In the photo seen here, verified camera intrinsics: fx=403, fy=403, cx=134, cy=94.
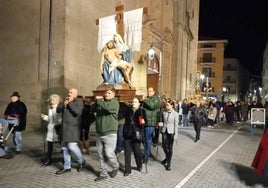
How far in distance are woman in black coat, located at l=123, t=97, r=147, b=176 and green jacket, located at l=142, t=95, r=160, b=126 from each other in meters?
0.67

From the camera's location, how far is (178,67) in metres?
37.5

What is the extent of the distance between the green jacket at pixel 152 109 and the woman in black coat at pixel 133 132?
2.21 ft

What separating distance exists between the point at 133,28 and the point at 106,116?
17.3 ft

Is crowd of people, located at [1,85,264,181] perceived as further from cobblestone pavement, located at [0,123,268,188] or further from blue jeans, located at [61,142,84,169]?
cobblestone pavement, located at [0,123,268,188]

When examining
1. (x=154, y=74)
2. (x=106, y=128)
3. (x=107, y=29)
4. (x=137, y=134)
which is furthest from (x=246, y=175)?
(x=154, y=74)

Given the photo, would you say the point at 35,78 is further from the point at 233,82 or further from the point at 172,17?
the point at 233,82

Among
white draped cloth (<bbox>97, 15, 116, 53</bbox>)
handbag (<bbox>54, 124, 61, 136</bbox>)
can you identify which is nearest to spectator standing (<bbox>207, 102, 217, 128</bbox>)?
white draped cloth (<bbox>97, 15, 116, 53</bbox>)

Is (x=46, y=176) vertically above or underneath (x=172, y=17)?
underneath

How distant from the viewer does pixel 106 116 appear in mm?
8719

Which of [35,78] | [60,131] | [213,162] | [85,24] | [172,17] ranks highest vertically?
[172,17]

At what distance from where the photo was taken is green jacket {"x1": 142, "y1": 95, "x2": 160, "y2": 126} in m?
11.0

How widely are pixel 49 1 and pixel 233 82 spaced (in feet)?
262

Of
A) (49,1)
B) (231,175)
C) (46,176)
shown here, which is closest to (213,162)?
(231,175)

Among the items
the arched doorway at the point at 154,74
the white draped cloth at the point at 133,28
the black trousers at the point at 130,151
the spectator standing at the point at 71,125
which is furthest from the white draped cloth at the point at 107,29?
the arched doorway at the point at 154,74
